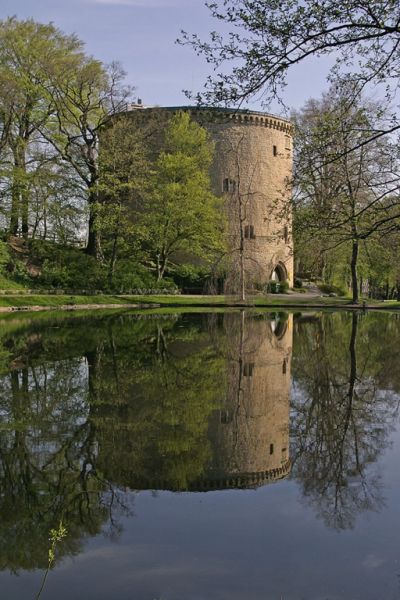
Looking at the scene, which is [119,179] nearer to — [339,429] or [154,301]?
[154,301]

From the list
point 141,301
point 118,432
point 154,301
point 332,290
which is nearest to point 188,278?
point 154,301

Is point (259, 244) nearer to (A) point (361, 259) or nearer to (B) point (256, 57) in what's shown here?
(A) point (361, 259)

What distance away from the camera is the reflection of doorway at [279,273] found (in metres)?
49.3

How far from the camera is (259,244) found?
160 feet

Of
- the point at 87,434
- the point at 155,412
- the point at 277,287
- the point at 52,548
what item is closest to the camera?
the point at 52,548

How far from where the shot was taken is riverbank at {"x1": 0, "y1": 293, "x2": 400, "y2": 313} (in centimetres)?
2788

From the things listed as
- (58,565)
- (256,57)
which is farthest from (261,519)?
(256,57)

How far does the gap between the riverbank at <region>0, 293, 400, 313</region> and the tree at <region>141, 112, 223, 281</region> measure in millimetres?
3522

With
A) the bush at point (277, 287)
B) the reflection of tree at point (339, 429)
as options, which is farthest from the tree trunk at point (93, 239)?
the reflection of tree at point (339, 429)

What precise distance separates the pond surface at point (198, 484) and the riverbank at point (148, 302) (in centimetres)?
1874

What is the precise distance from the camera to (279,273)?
4988cm

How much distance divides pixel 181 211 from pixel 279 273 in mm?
16538

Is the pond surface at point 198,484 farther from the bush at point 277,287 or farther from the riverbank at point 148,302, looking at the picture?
the bush at point 277,287

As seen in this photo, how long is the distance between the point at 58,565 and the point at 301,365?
7877 millimetres
